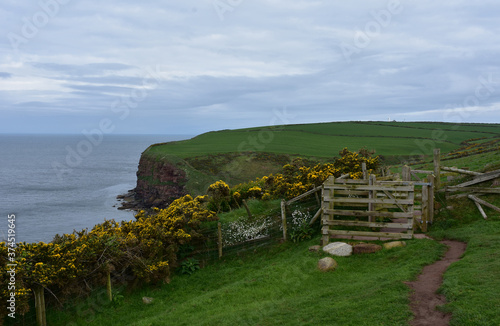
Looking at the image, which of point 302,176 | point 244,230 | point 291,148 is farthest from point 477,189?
point 291,148

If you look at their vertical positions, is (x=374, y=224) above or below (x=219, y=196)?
below

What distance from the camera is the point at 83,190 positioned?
286ft

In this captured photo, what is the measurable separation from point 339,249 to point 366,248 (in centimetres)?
99

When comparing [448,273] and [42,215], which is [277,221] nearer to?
[448,273]

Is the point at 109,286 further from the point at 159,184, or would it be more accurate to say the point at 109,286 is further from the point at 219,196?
the point at 159,184

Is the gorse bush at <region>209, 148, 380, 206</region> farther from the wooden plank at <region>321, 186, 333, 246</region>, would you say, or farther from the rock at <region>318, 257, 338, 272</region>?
the rock at <region>318, 257, 338, 272</region>

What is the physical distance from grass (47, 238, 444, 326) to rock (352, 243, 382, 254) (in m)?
0.25

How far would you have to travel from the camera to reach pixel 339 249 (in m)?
13.7

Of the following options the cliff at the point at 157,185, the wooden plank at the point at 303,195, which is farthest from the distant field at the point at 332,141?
the wooden plank at the point at 303,195

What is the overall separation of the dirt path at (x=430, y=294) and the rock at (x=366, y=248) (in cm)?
220

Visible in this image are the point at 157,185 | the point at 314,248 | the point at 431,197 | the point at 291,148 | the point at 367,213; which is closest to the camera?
the point at 314,248

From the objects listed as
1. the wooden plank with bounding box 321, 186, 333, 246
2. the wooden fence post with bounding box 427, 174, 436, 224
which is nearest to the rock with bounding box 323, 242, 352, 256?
the wooden plank with bounding box 321, 186, 333, 246

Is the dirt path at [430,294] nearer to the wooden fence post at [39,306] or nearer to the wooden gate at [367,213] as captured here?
the wooden gate at [367,213]

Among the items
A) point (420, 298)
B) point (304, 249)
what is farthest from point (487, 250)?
point (304, 249)
